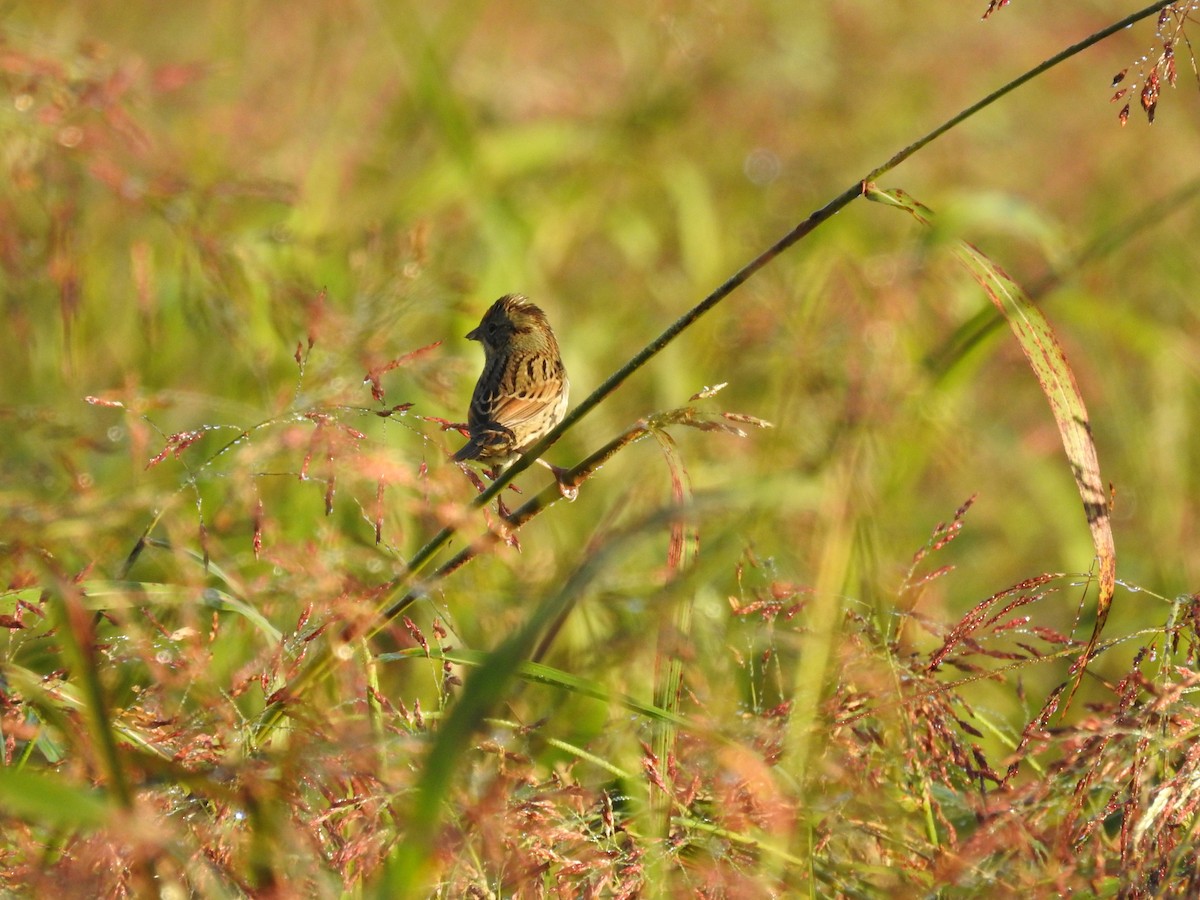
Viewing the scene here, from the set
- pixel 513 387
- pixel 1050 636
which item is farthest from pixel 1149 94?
pixel 513 387

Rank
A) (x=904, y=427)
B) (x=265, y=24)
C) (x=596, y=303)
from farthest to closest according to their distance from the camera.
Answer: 1. (x=265, y=24)
2. (x=596, y=303)
3. (x=904, y=427)

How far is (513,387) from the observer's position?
11.7 feet

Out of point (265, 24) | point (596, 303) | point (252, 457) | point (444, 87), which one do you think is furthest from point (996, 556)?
point (265, 24)

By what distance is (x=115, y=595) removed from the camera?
2229mm

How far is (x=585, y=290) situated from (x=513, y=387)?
2697 millimetres

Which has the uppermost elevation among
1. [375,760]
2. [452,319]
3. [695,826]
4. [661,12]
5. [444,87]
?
[661,12]

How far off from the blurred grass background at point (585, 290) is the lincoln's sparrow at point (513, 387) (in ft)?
0.54

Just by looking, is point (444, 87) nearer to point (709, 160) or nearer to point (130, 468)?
point (130, 468)

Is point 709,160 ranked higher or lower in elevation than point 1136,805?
higher

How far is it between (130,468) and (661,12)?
3.82 meters

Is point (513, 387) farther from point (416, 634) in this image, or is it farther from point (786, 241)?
point (786, 241)

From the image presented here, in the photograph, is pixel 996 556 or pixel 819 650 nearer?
pixel 819 650

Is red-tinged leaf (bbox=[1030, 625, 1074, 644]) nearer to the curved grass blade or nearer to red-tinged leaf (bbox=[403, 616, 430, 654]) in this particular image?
the curved grass blade

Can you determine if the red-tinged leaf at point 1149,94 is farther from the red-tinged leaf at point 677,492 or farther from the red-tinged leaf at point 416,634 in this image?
the red-tinged leaf at point 416,634
